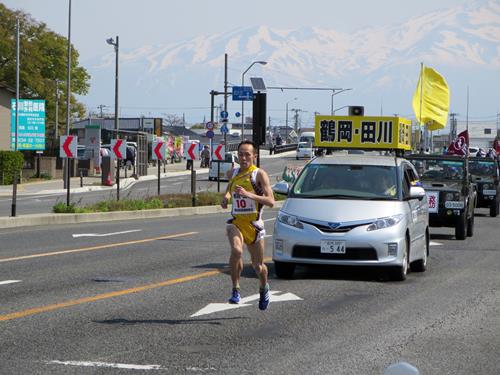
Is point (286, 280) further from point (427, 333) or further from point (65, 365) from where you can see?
point (65, 365)

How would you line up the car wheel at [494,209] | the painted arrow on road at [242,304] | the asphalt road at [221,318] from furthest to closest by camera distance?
the car wheel at [494,209] → the painted arrow on road at [242,304] → the asphalt road at [221,318]

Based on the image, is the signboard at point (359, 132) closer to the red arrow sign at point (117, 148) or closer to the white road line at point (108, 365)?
the white road line at point (108, 365)

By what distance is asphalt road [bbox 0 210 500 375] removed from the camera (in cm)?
855

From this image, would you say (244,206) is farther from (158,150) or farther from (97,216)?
(158,150)

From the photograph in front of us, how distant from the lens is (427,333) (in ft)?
33.3

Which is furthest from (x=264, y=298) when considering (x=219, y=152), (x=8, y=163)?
(x=8, y=163)

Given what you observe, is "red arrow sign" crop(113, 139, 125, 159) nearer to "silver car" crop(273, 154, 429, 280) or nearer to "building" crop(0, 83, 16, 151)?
"silver car" crop(273, 154, 429, 280)

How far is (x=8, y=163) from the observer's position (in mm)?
55594

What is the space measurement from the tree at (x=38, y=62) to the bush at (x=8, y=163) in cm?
2766

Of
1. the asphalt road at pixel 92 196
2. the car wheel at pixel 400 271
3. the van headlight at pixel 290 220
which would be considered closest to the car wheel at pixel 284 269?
the van headlight at pixel 290 220

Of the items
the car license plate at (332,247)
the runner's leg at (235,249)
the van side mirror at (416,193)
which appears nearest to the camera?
the runner's leg at (235,249)

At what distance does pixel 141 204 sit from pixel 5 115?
38994mm

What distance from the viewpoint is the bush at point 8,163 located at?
54750 millimetres

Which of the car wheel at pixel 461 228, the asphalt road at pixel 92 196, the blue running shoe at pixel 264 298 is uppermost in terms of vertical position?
the blue running shoe at pixel 264 298
